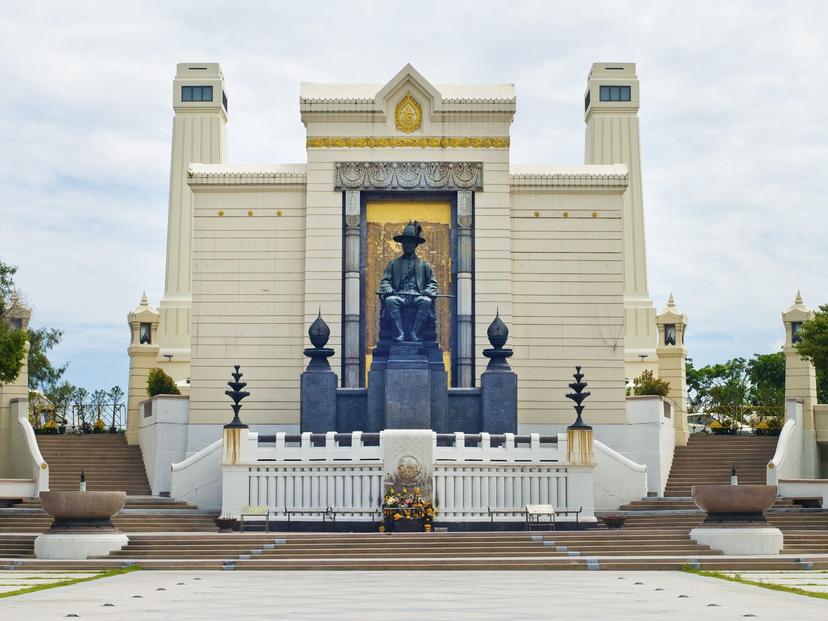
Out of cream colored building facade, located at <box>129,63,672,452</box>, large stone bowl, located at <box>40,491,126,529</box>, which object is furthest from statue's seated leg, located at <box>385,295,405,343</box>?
large stone bowl, located at <box>40,491,126,529</box>

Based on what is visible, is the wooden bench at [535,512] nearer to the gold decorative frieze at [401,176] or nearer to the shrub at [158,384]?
the gold decorative frieze at [401,176]

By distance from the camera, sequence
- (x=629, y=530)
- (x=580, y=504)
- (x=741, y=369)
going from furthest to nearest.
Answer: (x=741, y=369) < (x=580, y=504) < (x=629, y=530)

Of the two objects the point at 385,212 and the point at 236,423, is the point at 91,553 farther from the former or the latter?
the point at 385,212

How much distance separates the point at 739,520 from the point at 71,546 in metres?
13.3

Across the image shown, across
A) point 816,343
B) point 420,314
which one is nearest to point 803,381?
point 816,343

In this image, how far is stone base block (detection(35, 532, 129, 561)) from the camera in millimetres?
26203

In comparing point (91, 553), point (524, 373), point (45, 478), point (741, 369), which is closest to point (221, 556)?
point (91, 553)

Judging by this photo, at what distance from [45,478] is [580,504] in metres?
15.1

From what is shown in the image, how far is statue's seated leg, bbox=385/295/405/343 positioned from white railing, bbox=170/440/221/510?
5.68 m

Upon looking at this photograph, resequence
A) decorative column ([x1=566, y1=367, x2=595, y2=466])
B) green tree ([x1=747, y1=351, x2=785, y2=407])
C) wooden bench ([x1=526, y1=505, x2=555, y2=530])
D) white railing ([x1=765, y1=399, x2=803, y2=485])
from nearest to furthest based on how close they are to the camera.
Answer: wooden bench ([x1=526, y1=505, x2=555, y2=530]), decorative column ([x1=566, y1=367, x2=595, y2=466]), white railing ([x1=765, y1=399, x2=803, y2=485]), green tree ([x1=747, y1=351, x2=785, y2=407])

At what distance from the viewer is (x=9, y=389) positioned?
43.4 meters

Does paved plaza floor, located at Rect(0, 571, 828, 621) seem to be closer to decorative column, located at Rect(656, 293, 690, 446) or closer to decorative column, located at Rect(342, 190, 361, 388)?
decorative column, located at Rect(342, 190, 361, 388)

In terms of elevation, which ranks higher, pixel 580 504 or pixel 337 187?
Result: pixel 337 187

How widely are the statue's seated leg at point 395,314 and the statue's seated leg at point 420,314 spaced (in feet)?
1.15
